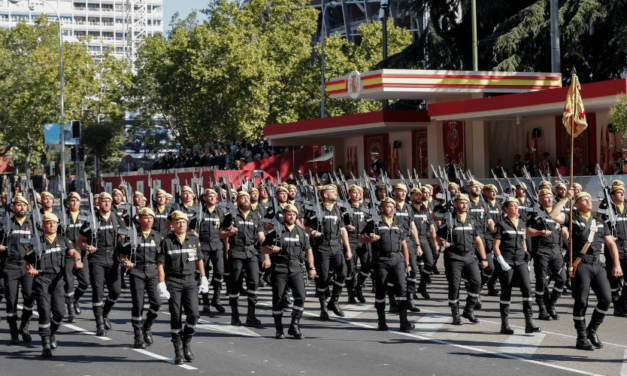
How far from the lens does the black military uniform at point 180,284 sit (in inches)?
392

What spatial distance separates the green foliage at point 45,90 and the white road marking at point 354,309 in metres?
45.3

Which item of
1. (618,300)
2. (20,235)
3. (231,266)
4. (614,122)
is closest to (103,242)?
(20,235)

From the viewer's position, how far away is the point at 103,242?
12320 millimetres

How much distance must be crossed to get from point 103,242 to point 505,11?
28.6 meters

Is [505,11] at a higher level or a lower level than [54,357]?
higher

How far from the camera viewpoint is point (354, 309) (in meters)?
13.9

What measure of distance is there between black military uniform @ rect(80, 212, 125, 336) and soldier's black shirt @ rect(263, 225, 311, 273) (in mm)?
2248

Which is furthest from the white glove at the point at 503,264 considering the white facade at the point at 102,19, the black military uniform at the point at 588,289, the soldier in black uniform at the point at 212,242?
the white facade at the point at 102,19

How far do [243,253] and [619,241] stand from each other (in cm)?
563

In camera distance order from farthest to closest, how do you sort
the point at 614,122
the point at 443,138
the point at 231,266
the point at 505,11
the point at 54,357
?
the point at 505,11 < the point at 443,138 < the point at 614,122 < the point at 231,266 < the point at 54,357

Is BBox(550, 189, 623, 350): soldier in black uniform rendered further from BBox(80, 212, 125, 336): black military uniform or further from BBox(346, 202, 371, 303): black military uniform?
BBox(80, 212, 125, 336): black military uniform

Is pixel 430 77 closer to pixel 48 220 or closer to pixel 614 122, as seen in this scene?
pixel 614 122

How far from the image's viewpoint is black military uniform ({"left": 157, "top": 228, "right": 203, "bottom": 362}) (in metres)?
9.95

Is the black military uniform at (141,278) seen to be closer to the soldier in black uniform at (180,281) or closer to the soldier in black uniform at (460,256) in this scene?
the soldier in black uniform at (180,281)
